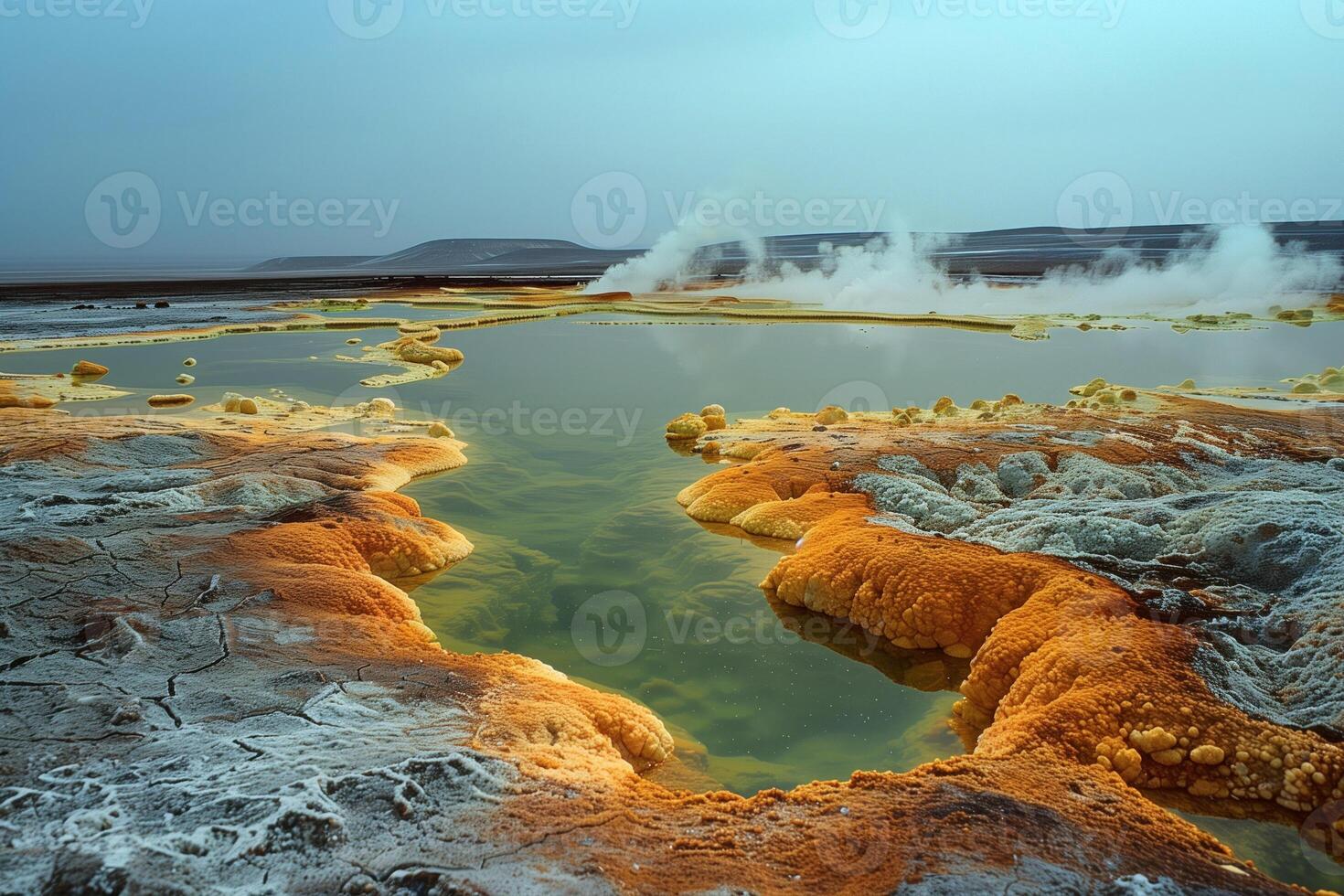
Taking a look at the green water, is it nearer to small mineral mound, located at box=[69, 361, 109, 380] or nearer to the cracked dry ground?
the cracked dry ground

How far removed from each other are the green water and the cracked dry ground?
0.40m

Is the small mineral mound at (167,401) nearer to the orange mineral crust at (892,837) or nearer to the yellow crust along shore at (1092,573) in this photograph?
the yellow crust along shore at (1092,573)

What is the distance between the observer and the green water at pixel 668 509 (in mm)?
4754

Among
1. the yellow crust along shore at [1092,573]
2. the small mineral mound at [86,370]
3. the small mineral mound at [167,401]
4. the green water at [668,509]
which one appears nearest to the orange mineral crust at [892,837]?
the yellow crust along shore at [1092,573]

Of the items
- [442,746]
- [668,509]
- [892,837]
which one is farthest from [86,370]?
[892,837]

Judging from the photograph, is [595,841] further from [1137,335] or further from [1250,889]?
[1137,335]

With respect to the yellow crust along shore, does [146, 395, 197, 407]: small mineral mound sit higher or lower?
higher

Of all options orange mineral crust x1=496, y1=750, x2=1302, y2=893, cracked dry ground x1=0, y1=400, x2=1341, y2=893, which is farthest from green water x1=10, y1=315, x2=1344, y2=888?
orange mineral crust x1=496, y1=750, x2=1302, y2=893

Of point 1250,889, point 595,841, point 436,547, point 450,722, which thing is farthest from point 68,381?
point 1250,889

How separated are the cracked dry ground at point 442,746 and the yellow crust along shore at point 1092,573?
0.03 metres

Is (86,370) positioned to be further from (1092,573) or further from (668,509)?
(1092,573)

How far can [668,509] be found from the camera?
823cm

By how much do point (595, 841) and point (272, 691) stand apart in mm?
1853

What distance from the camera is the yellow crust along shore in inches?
148
